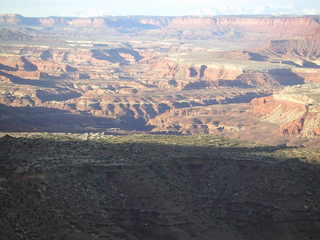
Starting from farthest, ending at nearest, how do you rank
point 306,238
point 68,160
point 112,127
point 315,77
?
point 315,77, point 112,127, point 68,160, point 306,238

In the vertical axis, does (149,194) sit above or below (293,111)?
above

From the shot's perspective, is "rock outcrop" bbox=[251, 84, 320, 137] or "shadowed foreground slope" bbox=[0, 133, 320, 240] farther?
"rock outcrop" bbox=[251, 84, 320, 137]

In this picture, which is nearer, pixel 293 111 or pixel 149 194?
pixel 149 194

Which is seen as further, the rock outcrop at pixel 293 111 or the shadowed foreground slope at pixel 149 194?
the rock outcrop at pixel 293 111

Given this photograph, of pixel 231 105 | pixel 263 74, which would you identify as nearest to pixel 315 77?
pixel 263 74

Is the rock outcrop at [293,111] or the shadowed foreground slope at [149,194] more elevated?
the shadowed foreground slope at [149,194]

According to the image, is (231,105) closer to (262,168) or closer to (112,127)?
(112,127)

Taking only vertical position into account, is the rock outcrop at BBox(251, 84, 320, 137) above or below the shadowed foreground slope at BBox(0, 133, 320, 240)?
below

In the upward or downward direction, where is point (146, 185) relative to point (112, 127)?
upward
